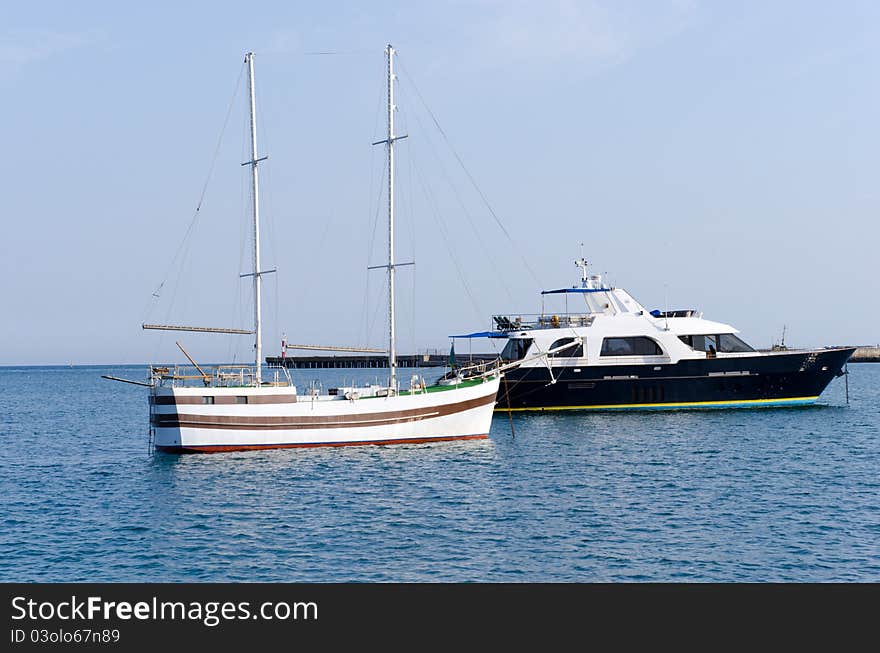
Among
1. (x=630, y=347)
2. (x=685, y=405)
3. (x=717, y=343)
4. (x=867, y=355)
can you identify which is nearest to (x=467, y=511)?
(x=630, y=347)

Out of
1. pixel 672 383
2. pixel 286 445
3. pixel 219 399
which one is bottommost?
pixel 286 445

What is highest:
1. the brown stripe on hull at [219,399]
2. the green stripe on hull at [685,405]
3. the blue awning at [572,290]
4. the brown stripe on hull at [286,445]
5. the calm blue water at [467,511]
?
the blue awning at [572,290]

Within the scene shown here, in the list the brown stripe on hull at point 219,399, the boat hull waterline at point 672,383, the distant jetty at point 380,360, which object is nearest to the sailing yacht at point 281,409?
the brown stripe on hull at point 219,399

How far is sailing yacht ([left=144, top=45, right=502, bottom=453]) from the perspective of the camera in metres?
31.3

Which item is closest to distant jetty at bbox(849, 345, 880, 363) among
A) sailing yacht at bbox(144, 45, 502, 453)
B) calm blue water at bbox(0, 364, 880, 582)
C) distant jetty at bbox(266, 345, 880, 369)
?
distant jetty at bbox(266, 345, 880, 369)

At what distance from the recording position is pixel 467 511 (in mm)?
22328

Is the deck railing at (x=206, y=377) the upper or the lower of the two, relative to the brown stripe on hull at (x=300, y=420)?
upper

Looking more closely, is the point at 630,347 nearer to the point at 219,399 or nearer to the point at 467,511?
the point at 219,399

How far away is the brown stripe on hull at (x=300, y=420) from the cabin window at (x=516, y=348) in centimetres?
1383

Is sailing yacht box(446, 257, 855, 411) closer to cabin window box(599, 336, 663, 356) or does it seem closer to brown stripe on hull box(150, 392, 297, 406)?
cabin window box(599, 336, 663, 356)

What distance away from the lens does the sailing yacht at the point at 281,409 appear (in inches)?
1234

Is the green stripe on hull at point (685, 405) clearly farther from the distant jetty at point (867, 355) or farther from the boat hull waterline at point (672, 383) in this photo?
the distant jetty at point (867, 355)

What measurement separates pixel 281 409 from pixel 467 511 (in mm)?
11830
